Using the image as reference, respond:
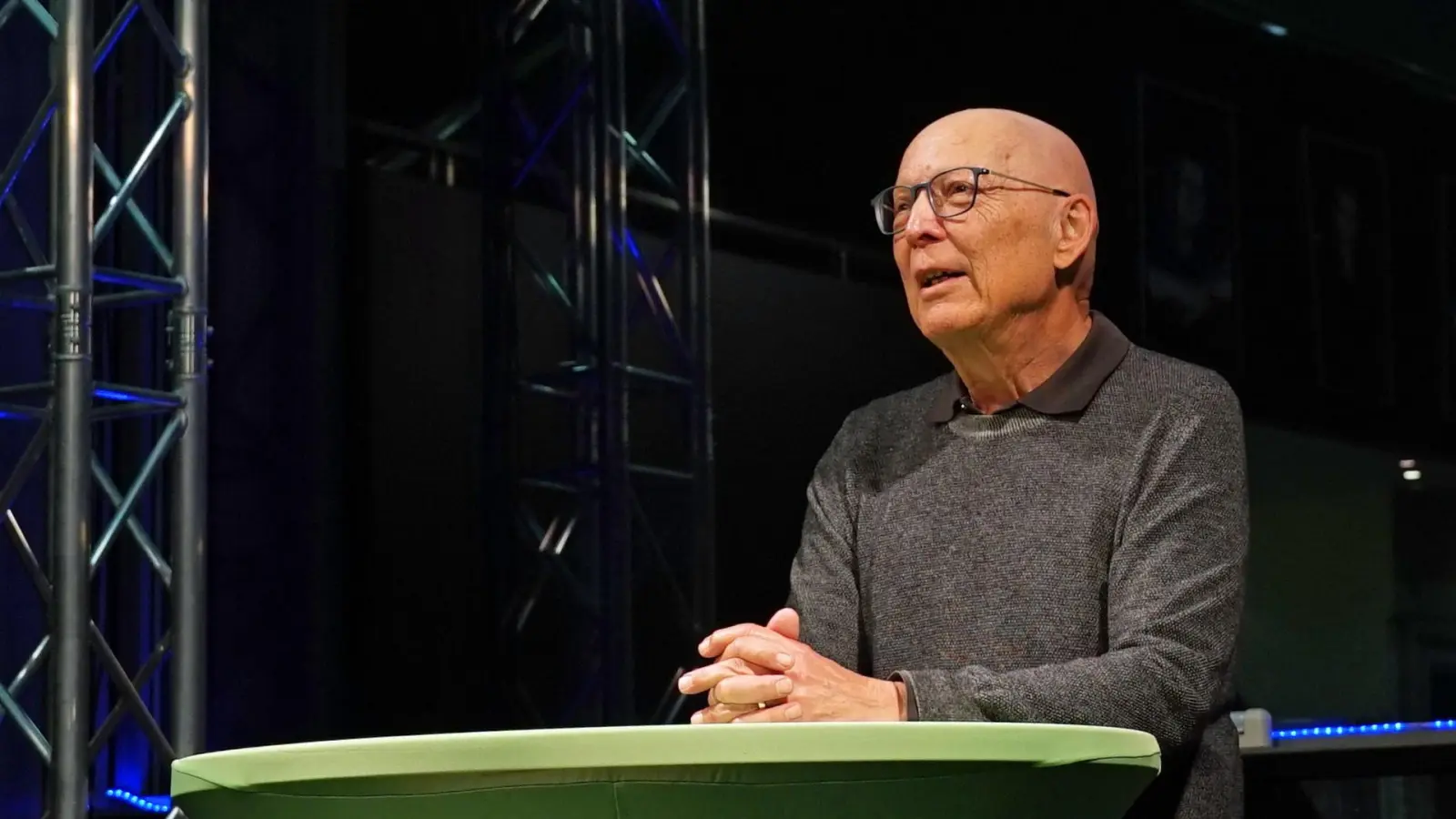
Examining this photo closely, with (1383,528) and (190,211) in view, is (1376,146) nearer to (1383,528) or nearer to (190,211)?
(1383,528)

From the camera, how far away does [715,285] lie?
3482 mm

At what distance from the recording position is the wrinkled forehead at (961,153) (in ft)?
5.64

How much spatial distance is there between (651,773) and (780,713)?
55 cm

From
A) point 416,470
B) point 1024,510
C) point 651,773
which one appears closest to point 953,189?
point 1024,510

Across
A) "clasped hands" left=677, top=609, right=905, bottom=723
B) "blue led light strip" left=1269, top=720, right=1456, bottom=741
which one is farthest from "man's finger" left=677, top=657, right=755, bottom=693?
"blue led light strip" left=1269, top=720, right=1456, bottom=741

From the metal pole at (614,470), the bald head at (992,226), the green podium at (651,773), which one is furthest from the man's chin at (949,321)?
the metal pole at (614,470)

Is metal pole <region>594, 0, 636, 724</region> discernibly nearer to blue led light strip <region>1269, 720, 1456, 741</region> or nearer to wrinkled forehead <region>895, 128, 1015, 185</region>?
blue led light strip <region>1269, 720, 1456, 741</region>

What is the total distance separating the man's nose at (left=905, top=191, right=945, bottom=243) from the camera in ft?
5.64

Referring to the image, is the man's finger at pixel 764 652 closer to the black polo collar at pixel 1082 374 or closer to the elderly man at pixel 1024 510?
the elderly man at pixel 1024 510

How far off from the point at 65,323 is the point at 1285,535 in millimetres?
2119

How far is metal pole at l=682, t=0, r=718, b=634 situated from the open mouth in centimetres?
170

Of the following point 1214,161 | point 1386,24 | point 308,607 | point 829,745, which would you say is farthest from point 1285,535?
point 829,745

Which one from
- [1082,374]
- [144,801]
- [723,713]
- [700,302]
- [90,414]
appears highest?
[700,302]

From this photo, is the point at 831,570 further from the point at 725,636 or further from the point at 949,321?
the point at 725,636
